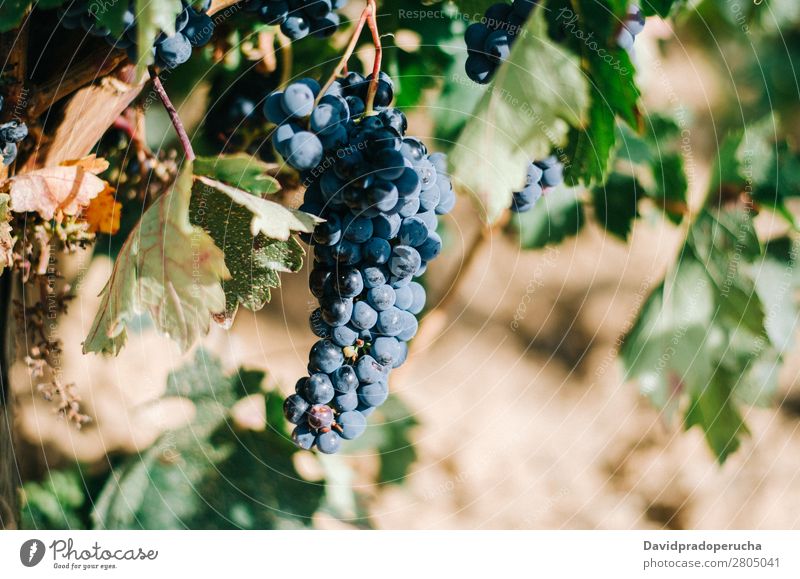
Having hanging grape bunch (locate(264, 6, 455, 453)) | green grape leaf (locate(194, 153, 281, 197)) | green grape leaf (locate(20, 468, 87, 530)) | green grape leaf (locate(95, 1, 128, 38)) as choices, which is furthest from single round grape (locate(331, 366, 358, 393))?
green grape leaf (locate(20, 468, 87, 530))

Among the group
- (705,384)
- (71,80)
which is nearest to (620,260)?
(705,384)

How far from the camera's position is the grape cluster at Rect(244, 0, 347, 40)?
1.29 ft

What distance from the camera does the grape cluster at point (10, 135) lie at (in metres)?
0.37

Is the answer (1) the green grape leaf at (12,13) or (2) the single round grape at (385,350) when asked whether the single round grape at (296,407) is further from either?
(1) the green grape leaf at (12,13)

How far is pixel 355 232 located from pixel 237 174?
92 mm

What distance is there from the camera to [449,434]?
1.95 ft

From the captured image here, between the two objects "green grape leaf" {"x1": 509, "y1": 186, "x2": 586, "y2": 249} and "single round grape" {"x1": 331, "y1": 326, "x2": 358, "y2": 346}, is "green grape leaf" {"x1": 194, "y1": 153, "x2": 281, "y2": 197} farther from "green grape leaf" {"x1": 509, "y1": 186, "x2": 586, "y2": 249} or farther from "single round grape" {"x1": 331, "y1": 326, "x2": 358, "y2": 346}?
"green grape leaf" {"x1": 509, "y1": 186, "x2": 586, "y2": 249}

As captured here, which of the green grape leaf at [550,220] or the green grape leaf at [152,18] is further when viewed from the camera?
the green grape leaf at [550,220]

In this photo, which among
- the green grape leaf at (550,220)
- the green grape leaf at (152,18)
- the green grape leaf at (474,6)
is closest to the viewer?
the green grape leaf at (152,18)

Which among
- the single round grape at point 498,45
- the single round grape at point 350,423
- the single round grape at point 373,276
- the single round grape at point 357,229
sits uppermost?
the single round grape at point 498,45

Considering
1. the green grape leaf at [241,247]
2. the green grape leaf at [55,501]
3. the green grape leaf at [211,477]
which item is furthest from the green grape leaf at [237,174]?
the green grape leaf at [55,501]

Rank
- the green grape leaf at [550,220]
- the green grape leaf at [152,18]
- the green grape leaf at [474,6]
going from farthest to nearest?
the green grape leaf at [550,220], the green grape leaf at [474,6], the green grape leaf at [152,18]

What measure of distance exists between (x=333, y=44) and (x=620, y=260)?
303 millimetres
